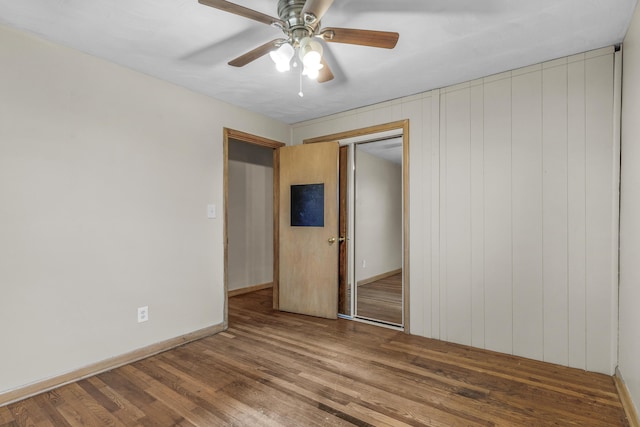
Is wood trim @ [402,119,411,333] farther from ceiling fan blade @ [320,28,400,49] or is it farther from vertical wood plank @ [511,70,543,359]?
ceiling fan blade @ [320,28,400,49]

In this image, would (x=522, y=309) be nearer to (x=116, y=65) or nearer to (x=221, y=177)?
(x=221, y=177)

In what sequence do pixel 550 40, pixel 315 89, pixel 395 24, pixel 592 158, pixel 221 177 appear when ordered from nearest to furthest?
1. pixel 395 24
2. pixel 550 40
3. pixel 592 158
4. pixel 315 89
5. pixel 221 177

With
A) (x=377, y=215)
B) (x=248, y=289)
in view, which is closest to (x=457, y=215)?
(x=377, y=215)

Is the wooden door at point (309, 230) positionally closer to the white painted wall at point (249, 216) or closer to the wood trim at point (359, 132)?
the wood trim at point (359, 132)

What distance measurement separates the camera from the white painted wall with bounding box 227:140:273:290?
4.98 meters

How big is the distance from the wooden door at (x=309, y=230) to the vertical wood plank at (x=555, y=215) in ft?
6.34

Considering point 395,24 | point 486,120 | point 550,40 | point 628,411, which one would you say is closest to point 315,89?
point 395,24

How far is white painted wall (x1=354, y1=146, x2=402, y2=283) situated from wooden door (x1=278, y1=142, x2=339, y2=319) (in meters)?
1.47

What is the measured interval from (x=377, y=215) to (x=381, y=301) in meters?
1.88

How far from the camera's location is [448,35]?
2.17m

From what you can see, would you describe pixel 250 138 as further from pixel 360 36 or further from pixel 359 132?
pixel 360 36

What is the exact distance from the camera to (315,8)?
1.46m

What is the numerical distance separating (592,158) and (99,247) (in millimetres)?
3709

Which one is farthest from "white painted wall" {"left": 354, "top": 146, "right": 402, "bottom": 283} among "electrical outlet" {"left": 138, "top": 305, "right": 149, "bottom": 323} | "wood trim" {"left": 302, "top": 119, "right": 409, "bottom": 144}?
"electrical outlet" {"left": 138, "top": 305, "right": 149, "bottom": 323}
